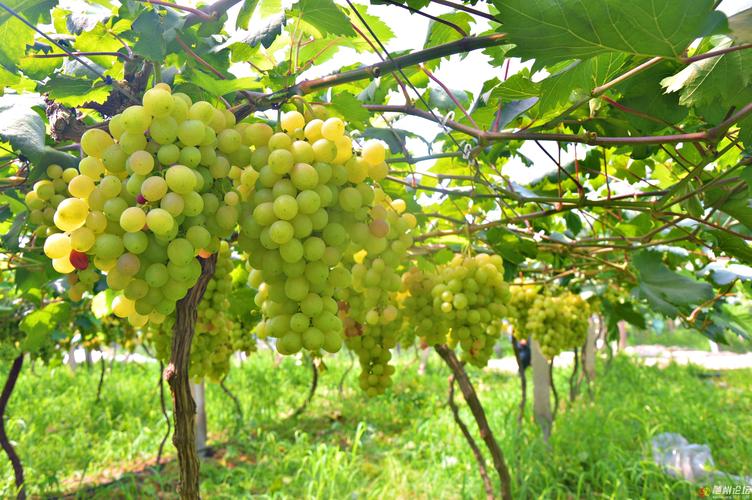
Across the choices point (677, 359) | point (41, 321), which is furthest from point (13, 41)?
point (677, 359)

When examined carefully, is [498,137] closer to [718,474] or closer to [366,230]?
[366,230]

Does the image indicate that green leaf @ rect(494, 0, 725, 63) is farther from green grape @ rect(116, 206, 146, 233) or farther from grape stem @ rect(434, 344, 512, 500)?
grape stem @ rect(434, 344, 512, 500)

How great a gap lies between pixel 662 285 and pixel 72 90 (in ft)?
6.20

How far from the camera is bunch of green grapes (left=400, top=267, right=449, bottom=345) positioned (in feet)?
5.98

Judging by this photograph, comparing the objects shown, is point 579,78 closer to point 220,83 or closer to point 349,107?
point 349,107

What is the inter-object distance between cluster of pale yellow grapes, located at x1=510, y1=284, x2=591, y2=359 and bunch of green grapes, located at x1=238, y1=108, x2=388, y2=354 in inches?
95.4

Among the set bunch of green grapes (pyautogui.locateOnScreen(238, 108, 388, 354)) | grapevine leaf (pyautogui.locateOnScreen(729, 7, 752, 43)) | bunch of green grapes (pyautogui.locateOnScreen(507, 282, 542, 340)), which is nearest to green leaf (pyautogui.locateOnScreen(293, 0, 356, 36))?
bunch of green grapes (pyautogui.locateOnScreen(238, 108, 388, 354))

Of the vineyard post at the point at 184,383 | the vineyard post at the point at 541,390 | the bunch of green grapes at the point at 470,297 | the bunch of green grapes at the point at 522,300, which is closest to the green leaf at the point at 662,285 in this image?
the bunch of green grapes at the point at 470,297

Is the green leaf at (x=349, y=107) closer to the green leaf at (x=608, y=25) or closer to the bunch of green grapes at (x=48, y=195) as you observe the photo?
the green leaf at (x=608, y=25)

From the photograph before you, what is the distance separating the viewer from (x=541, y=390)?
4637mm

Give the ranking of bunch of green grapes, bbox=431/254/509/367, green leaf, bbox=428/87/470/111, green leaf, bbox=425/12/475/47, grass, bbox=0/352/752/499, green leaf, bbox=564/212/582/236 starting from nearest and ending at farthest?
green leaf, bbox=425/12/475/47 < green leaf, bbox=428/87/470/111 < bunch of green grapes, bbox=431/254/509/367 < green leaf, bbox=564/212/582/236 < grass, bbox=0/352/752/499

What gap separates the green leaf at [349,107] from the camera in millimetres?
964

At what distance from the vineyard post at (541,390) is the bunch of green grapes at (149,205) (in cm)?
437

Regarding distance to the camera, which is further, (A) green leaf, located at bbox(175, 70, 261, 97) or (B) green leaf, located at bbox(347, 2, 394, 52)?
(B) green leaf, located at bbox(347, 2, 394, 52)
